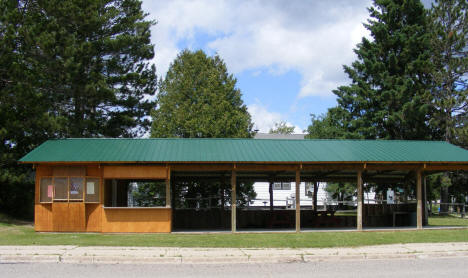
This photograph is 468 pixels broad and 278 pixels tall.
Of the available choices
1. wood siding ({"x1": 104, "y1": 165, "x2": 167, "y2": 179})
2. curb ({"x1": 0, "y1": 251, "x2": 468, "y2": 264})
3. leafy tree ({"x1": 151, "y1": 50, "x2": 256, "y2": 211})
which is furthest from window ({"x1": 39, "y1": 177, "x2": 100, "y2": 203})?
leafy tree ({"x1": 151, "y1": 50, "x2": 256, "y2": 211})

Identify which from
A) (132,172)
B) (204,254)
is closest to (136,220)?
(132,172)

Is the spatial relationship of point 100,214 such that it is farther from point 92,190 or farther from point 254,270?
point 254,270

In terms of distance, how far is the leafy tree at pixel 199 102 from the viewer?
34969 mm

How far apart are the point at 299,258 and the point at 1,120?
57.1ft

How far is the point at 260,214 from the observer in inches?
911

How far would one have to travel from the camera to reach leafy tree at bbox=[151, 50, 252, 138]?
3497 cm

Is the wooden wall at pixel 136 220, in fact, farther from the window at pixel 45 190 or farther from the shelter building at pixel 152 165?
the window at pixel 45 190

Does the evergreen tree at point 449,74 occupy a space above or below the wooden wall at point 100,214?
above

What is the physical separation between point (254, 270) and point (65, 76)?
19.5m

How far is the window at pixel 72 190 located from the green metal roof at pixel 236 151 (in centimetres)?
95

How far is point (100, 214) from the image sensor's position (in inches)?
729

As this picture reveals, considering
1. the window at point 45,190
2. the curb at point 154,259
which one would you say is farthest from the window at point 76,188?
the curb at point 154,259

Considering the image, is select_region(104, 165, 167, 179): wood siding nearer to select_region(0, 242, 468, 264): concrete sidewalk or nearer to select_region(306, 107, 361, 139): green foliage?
select_region(0, 242, 468, 264): concrete sidewalk

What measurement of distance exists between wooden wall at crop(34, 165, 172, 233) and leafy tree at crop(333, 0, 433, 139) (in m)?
21.2
